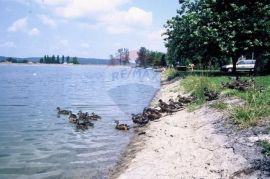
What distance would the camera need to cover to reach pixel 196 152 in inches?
420

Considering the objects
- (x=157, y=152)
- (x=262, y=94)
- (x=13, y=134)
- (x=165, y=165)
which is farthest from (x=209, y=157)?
(x=13, y=134)

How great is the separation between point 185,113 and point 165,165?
6924mm

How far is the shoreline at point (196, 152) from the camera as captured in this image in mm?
8894

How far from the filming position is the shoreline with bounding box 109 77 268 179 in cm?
889

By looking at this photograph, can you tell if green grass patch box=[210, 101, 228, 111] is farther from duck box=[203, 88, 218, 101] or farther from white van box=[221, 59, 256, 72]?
white van box=[221, 59, 256, 72]

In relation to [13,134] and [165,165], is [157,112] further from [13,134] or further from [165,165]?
[165,165]

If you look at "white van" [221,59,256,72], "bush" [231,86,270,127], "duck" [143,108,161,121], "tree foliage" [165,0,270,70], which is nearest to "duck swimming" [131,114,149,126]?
"duck" [143,108,161,121]

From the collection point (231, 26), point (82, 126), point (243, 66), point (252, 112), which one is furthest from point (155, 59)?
point (252, 112)

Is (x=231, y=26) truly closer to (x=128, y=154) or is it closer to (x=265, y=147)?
(x=128, y=154)

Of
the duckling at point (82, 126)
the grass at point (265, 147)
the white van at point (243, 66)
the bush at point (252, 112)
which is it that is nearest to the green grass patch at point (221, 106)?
the bush at point (252, 112)

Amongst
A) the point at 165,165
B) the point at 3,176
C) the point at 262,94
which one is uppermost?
the point at 262,94

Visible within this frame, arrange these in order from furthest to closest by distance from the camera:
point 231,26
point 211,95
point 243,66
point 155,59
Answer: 1. point 155,59
2. point 243,66
3. point 231,26
4. point 211,95

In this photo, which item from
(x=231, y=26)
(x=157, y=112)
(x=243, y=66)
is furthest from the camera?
(x=243, y=66)

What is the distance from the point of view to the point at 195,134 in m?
12.9
